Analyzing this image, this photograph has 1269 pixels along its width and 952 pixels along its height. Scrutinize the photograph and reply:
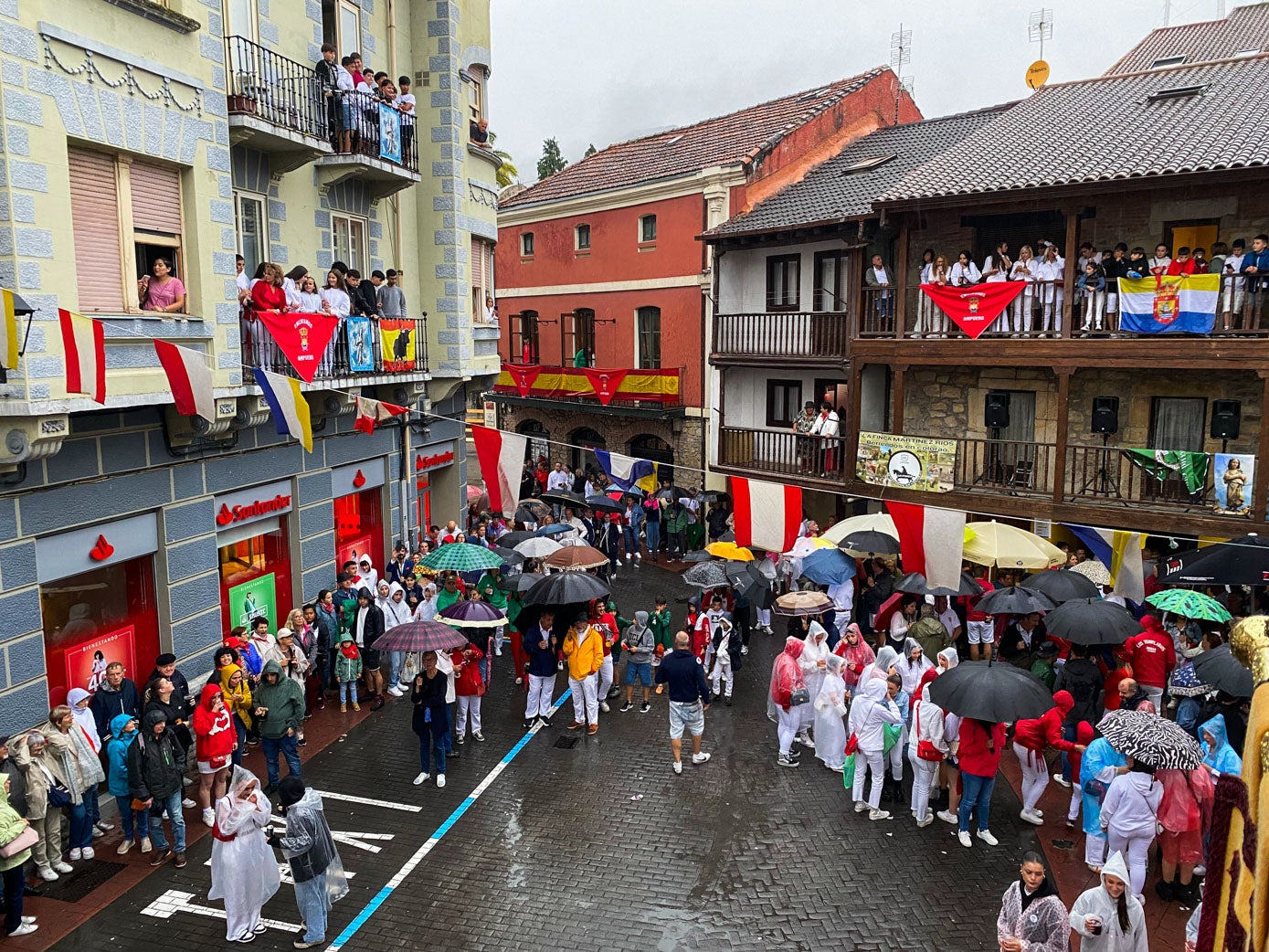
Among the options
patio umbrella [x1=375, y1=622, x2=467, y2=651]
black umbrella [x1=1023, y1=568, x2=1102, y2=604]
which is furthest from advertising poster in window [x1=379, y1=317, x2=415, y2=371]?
black umbrella [x1=1023, y1=568, x2=1102, y2=604]

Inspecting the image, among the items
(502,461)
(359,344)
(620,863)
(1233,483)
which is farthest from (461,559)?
(1233,483)

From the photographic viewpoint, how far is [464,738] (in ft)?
45.1

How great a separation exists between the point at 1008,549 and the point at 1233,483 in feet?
15.2

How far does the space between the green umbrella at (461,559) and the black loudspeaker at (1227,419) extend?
44.8 ft

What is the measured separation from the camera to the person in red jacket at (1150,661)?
40.3 ft

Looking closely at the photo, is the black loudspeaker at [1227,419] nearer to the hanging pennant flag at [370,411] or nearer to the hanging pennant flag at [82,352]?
the hanging pennant flag at [370,411]

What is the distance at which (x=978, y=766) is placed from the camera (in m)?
10.3

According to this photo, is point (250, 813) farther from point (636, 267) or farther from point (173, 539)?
point (636, 267)

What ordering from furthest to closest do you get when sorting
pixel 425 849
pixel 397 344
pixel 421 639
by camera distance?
pixel 397 344 → pixel 421 639 → pixel 425 849

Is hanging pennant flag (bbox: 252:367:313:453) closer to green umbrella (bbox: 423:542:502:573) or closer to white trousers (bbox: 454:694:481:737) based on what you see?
green umbrella (bbox: 423:542:502:573)

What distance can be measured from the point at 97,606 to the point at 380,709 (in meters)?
4.40

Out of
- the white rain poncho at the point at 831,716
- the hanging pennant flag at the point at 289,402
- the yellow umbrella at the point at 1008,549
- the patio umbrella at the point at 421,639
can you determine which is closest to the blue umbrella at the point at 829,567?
the yellow umbrella at the point at 1008,549

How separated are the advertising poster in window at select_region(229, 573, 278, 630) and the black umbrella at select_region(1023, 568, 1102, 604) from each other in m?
11.9

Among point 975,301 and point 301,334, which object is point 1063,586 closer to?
point 975,301
